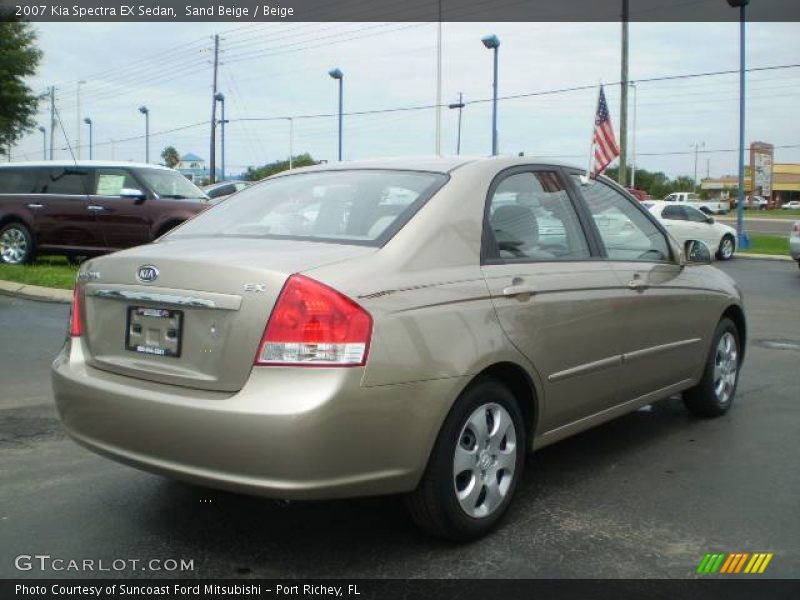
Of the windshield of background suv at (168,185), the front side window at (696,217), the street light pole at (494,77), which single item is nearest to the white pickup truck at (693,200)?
the street light pole at (494,77)

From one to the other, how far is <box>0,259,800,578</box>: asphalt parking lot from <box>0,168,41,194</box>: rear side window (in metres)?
10.1

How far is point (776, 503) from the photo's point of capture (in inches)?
160

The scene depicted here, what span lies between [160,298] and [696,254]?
3.62 meters

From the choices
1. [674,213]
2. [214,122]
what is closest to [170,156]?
[214,122]

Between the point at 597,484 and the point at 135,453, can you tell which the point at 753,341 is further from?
the point at 135,453

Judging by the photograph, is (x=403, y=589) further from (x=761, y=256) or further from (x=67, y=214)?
(x=761, y=256)

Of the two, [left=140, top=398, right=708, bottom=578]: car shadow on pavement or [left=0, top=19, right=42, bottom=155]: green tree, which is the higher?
[left=0, top=19, right=42, bottom=155]: green tree

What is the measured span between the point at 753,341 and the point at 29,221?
11.4 m

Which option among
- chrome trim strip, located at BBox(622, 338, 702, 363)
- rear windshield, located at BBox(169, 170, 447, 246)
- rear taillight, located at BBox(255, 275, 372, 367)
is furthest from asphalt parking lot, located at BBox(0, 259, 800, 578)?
rear windshield, located at BBox(169, 170, 447, 246)

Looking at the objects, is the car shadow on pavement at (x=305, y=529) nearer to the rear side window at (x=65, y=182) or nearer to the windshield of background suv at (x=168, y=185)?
the windshield of background suv at (x=168, y=185)

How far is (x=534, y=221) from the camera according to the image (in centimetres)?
420

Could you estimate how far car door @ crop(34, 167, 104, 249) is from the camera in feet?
45.9

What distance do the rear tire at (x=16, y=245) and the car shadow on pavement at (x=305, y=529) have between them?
37.4 feet

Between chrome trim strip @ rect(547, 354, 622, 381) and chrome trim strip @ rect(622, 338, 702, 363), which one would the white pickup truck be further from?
chrome trim strip @ rect(547, 354, 622, 381)
